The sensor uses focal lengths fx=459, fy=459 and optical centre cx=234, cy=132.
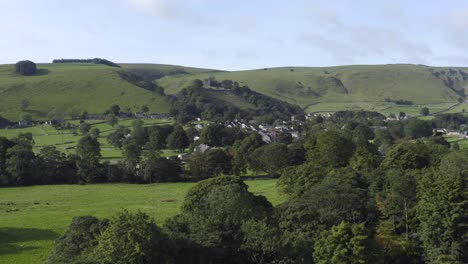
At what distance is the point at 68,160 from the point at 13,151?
8.45 meters

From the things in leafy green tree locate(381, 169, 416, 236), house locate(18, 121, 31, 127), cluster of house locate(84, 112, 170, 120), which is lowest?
leafy green tree locate(381, 169, 416, 236)

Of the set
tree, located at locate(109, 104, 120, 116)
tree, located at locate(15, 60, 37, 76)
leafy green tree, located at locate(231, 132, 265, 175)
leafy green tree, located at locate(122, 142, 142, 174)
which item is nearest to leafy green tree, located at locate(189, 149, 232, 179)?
leafy green tree, located at locate(231, 132, 265, 175)

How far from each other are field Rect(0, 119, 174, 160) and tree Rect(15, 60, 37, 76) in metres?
65.8

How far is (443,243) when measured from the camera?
31.0 metres

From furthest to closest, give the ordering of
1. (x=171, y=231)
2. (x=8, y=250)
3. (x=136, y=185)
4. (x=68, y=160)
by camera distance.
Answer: (x=68, y=160), (x=136, y=185), (x=8, y=250), (x=171, y=231)

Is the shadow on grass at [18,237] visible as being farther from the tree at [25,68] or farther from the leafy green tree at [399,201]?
the tree at [25,68]

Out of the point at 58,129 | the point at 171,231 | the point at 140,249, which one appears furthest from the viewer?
the point at 58,129

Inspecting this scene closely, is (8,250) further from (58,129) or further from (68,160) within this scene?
(58,129)

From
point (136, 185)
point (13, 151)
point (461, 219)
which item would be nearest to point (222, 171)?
point (136, 185)

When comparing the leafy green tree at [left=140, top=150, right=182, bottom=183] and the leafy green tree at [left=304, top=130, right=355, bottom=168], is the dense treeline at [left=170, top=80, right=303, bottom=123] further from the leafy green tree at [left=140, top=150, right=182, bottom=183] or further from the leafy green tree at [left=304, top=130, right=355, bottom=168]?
the leafy green tree at [left=304, top=130, right=355, bottom=168]

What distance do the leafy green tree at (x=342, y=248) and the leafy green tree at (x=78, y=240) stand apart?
1378cm

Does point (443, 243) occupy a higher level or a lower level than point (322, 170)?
lower

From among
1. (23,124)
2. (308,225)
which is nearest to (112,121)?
(23,124)

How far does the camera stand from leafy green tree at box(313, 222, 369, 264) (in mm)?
28344
